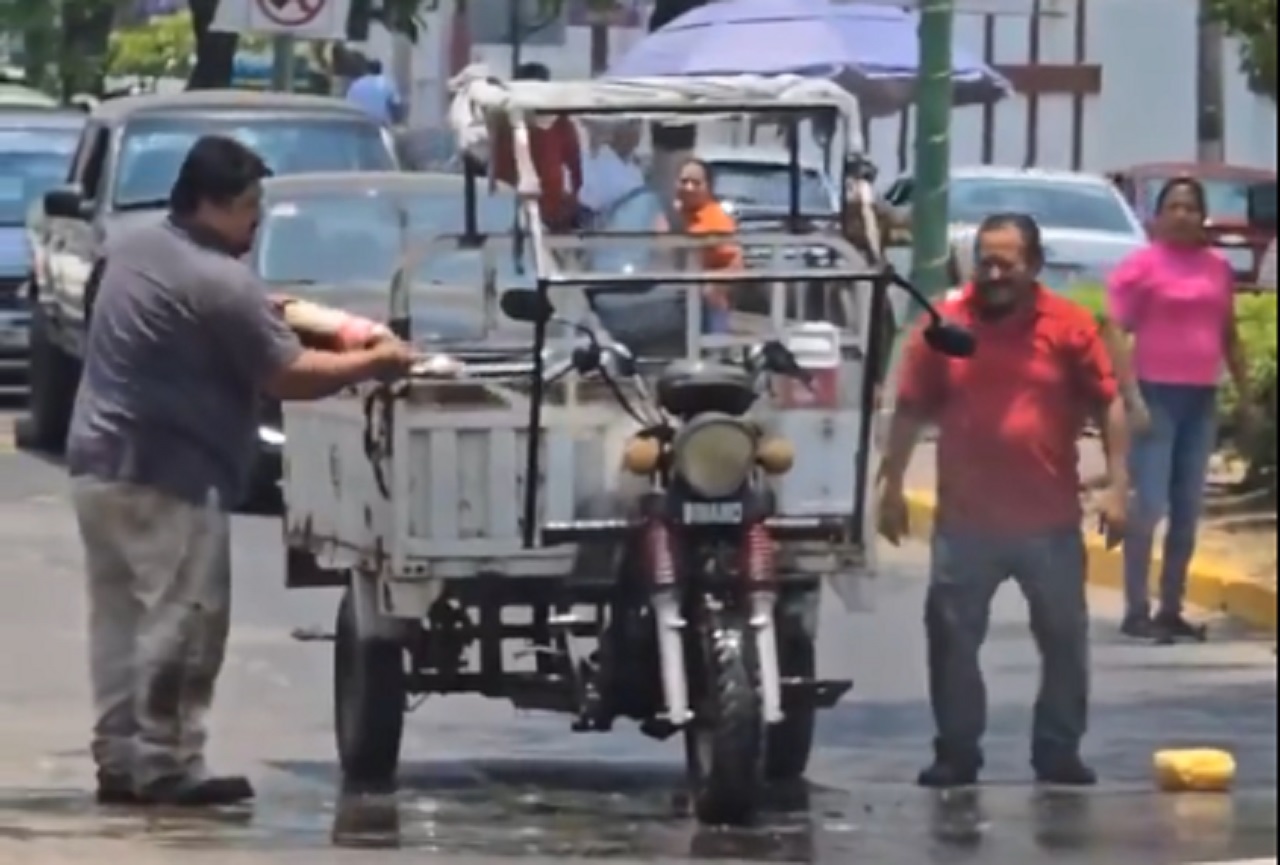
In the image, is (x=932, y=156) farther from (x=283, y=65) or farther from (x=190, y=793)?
(x=190, y=793)

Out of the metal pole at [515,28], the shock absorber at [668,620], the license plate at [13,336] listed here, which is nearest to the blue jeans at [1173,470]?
the shock absorber at [668,620]

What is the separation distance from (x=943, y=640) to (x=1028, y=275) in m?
1.11

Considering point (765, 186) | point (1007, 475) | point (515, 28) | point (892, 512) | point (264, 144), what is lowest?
point (892, 512)

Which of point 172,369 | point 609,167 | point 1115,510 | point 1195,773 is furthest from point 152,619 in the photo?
point 609,167

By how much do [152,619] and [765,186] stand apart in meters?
10.9

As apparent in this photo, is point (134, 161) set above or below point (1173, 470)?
above

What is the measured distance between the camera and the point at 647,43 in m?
32.8

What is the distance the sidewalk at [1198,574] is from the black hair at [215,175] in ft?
15.6

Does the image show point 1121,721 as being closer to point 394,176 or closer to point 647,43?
point 394,176

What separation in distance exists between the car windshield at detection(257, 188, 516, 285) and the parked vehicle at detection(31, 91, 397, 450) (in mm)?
1992

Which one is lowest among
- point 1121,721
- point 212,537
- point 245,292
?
Result: point 1121,721

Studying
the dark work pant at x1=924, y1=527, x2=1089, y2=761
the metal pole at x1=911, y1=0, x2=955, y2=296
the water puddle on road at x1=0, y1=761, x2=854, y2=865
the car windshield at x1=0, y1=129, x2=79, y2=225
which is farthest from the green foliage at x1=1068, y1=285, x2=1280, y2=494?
the car windshield at x1=0, y1=129, x2=79, y2=225

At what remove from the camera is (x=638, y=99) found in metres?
11.9

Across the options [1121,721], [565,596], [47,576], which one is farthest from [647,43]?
[565,596]
